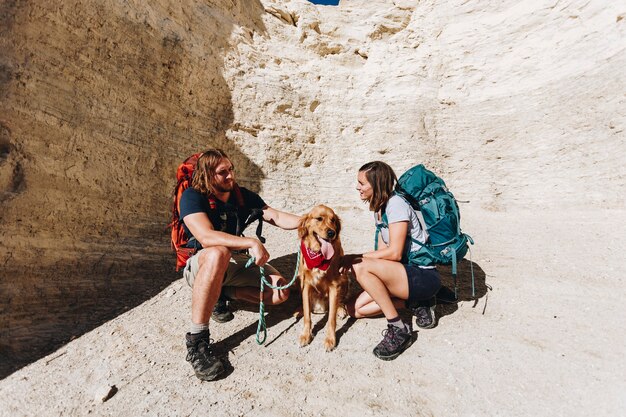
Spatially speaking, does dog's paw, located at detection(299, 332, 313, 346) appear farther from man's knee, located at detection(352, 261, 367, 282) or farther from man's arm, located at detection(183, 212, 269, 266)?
man's arm, located at detection(183, 212, 269, 266)

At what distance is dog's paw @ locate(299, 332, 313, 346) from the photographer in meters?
3.26

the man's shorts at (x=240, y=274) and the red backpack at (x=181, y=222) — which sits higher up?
the red backpack at (x=181, y=222)

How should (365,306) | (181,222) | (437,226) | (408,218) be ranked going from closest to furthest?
(408,218) < (437,226) < (181,222) < (365,306)

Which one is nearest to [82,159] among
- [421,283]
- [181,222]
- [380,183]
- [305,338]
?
[181,222]

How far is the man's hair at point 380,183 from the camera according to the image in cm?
324

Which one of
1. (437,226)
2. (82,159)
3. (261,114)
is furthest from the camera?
(261,114)

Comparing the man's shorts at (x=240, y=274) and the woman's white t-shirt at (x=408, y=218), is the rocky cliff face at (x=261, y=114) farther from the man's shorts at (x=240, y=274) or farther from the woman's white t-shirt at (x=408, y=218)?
the woman's white t-shirt at (x=408, y=218)

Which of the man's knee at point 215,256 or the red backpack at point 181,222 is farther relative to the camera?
the red backpack at point 181,222

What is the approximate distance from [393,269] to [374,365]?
952 millimetres

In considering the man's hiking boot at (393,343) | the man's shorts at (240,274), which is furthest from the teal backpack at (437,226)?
the man's shorts at (240,274)

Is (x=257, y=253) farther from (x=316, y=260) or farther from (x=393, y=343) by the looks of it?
(x=393, y=343)

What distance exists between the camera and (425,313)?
335 centimetres

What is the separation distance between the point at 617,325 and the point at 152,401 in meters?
4.74

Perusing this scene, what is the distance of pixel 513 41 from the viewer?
29.5ft
